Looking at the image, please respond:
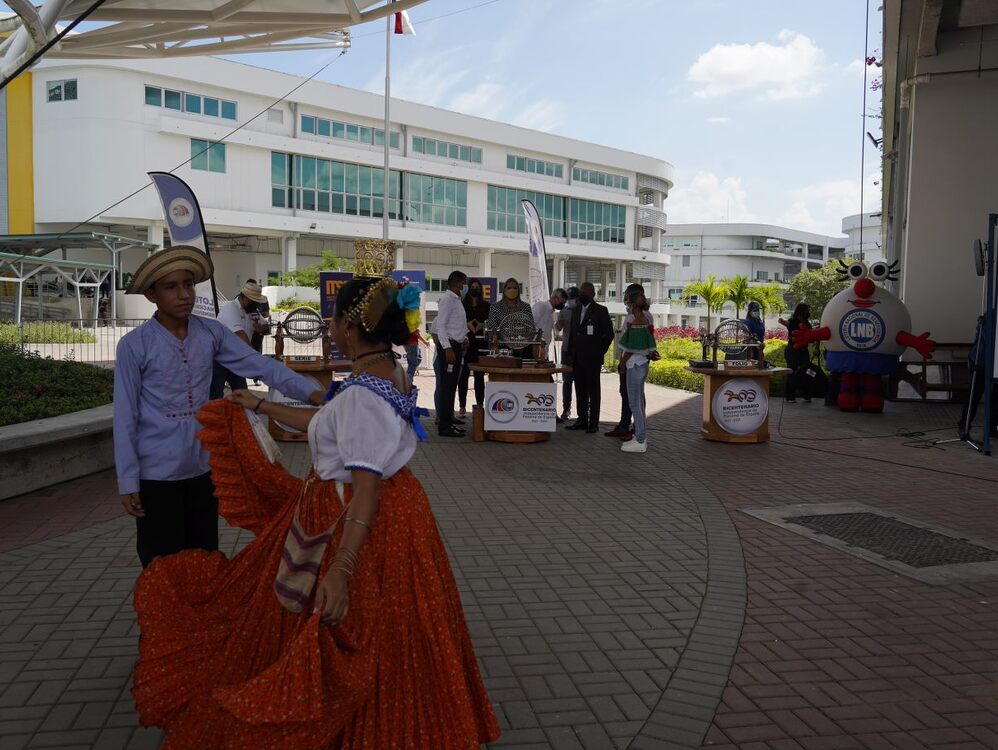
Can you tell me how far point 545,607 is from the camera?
4.62 metres

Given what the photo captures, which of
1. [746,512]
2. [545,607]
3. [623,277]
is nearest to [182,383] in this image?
[545,607]

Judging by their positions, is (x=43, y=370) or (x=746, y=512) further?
(x=43, y=370)

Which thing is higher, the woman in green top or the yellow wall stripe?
the yellow wall stripe

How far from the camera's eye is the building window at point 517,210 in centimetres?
5112

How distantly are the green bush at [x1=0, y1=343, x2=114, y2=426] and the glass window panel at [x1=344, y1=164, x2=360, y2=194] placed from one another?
35926 mm

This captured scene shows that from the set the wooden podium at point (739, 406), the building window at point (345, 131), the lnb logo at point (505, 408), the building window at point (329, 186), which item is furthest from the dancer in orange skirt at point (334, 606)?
the building window at point (345, 131)

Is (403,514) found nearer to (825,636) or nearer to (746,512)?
(825,636)

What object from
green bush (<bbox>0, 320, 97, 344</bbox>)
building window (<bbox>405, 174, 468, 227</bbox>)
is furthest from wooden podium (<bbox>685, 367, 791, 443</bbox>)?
building window (<bbox>405, 174, 468, 227</bbox>)

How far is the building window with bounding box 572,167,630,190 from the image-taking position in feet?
184

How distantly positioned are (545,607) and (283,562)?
7.70 feet

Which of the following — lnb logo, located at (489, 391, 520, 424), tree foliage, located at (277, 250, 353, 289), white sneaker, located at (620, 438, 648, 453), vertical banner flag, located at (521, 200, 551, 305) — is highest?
tree foliage, located at (277, 250, 353, 289)

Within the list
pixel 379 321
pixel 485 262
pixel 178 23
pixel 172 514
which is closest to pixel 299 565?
pixel 379 321

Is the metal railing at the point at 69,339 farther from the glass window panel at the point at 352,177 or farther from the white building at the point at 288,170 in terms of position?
the glass window panel at the point at 352,177

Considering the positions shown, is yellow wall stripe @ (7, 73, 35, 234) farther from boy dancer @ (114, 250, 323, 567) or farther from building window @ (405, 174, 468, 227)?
boy dancer @ (114, 250, 323, 567)
